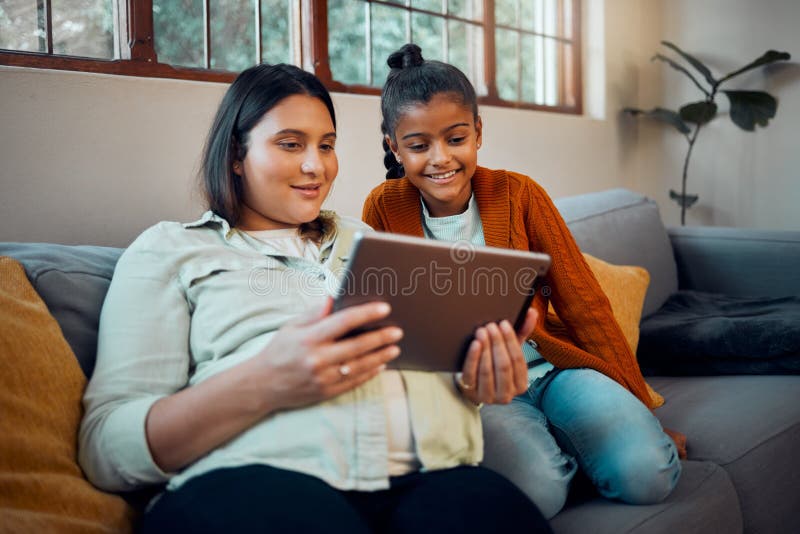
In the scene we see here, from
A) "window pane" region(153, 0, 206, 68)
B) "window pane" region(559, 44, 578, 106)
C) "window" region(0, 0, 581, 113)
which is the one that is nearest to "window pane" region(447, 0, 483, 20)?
"window" region(0, 0, 581, 113)

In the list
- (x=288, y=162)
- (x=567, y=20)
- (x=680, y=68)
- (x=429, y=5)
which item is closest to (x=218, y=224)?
(x=288, y=162)

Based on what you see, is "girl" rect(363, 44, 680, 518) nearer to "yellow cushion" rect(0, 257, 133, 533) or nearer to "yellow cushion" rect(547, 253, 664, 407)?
"yellow cushion" rect(547, 253, 664, 407)

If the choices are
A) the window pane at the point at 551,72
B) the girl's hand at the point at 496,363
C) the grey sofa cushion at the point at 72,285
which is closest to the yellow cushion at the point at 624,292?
the girl's hand at the point at 496,363

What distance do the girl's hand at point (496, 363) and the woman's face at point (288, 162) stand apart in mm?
417

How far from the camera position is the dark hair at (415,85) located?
1.56 meters

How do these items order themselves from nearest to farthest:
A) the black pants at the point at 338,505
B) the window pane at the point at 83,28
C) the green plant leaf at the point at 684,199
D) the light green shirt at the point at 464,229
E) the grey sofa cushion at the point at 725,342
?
1. the black pants at the point at 338,505
2. the light green shirt at the point at 464,229
3. the window pane at the point at 83,28
4. the grey sofa cushion at the point at 725,342
5. the green plant leaf at the point at 684,199

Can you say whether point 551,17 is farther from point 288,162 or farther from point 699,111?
point 288,162

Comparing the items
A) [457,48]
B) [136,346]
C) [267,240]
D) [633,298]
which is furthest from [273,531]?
[457,48]

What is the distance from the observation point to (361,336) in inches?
35.8

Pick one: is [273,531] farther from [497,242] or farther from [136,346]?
[497,242]

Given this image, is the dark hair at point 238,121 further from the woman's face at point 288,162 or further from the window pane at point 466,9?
the window pane at point 466,9

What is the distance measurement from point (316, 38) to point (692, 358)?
1.50 metres

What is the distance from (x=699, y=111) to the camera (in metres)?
3.65

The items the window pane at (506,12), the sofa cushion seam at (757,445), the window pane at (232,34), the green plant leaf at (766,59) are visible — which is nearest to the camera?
the sofa cushion seam at (757,445)
